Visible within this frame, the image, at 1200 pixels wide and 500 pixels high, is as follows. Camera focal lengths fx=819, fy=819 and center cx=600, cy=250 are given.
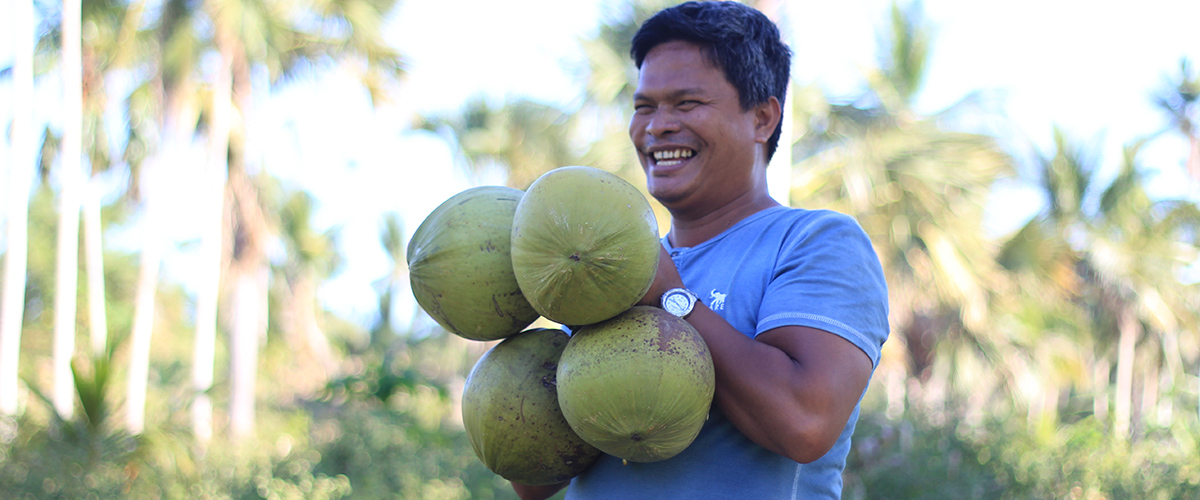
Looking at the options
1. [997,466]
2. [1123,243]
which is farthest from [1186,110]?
[997,466]

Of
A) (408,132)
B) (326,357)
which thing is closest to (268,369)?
(326,357)

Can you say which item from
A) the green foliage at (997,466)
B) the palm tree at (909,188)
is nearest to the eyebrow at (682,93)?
the green foliage at (997,466)

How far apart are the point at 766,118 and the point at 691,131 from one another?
0.72 feet

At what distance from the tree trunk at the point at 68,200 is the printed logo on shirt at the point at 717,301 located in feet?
32.7

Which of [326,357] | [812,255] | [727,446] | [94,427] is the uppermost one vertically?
[812,255]

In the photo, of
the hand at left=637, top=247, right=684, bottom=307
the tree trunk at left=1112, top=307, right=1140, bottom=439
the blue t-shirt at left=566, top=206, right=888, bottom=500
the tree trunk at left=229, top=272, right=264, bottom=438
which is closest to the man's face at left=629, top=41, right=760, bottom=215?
the blue t-shirt at left=566, top=206, right=888, bottom=500

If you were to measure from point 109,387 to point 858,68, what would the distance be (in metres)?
10.3

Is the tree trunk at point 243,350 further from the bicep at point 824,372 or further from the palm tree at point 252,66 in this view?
the bicep at point 824,372

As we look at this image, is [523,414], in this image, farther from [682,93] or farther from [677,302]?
[682,93]

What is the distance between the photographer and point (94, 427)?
6.74m

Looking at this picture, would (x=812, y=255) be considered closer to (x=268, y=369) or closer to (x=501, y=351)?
(x=501, y=351)

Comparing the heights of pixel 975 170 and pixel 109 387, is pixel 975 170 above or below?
above

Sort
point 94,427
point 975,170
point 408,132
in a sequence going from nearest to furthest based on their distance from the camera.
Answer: point 94,427, point 975,170, point 408,132

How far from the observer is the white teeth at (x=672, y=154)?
179 cm
